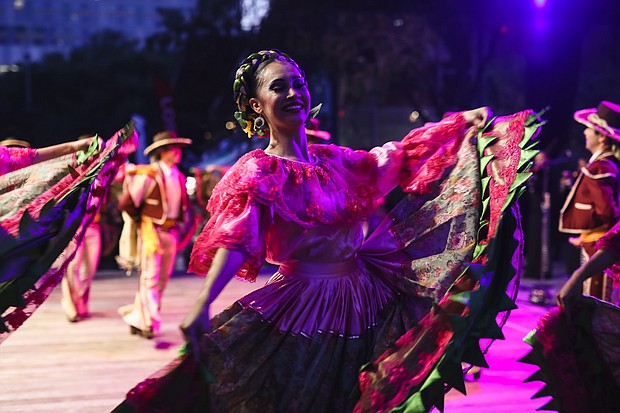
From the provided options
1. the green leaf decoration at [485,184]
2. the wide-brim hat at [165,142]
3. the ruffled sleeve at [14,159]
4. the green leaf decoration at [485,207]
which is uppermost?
the wide-brim hat at [165,142]

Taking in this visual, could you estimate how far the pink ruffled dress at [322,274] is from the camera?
7.39 ft

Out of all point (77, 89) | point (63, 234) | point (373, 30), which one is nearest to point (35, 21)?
point (77, 89)

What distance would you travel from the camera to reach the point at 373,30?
14820mm

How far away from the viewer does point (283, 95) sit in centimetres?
254

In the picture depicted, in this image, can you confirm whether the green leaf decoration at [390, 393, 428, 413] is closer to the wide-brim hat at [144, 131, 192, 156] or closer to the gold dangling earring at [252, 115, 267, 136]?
the gold dangling earring at [252, 115, 267, 136]

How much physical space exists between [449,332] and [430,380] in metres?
0.16

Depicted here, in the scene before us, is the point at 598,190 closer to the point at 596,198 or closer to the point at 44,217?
the point at 596,198

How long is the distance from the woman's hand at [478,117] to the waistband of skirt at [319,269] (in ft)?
2.29

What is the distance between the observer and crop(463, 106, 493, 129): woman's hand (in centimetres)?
271

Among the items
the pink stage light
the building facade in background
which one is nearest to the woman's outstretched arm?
the pink stage light

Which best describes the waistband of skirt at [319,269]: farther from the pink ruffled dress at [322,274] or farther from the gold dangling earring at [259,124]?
the gold dangling earring at [259,124]

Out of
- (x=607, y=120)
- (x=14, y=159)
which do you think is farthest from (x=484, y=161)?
(x=607, y=120)

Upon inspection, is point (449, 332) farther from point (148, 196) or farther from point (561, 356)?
point (148, 196)

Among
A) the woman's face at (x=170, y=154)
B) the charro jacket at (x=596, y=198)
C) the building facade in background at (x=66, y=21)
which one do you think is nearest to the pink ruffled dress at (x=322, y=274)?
the charro jacket at (x=596, y=198)
